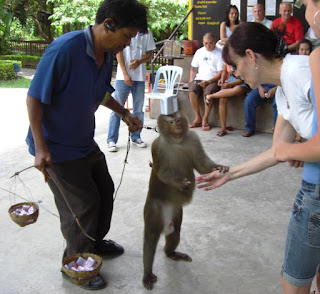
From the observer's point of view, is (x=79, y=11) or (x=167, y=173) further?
(x=79, y=11)

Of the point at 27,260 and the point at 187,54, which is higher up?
the point at 187,54

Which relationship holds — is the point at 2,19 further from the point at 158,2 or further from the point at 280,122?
the point at 280,122

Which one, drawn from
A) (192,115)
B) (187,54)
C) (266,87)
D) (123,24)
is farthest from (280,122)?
(187,54)

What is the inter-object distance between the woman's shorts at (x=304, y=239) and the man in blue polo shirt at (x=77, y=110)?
132cm

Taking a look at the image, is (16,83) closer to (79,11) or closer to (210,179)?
(79,11)

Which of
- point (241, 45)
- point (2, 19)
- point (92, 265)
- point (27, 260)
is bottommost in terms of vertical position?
point (27, 260)

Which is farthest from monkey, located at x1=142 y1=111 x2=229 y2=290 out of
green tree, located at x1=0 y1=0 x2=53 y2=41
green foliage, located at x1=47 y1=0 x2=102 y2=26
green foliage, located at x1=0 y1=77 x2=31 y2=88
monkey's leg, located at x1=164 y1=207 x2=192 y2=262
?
green tree, located at x1=0 y1=0 x2=53 y2=41

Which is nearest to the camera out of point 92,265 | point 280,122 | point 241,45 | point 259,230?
point 241,45

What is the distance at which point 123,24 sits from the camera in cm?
237

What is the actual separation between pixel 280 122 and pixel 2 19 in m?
18.8

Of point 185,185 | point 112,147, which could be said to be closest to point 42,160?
point 185,185

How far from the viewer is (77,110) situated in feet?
8.17

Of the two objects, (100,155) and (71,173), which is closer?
(71,173)

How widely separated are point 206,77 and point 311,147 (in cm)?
580
